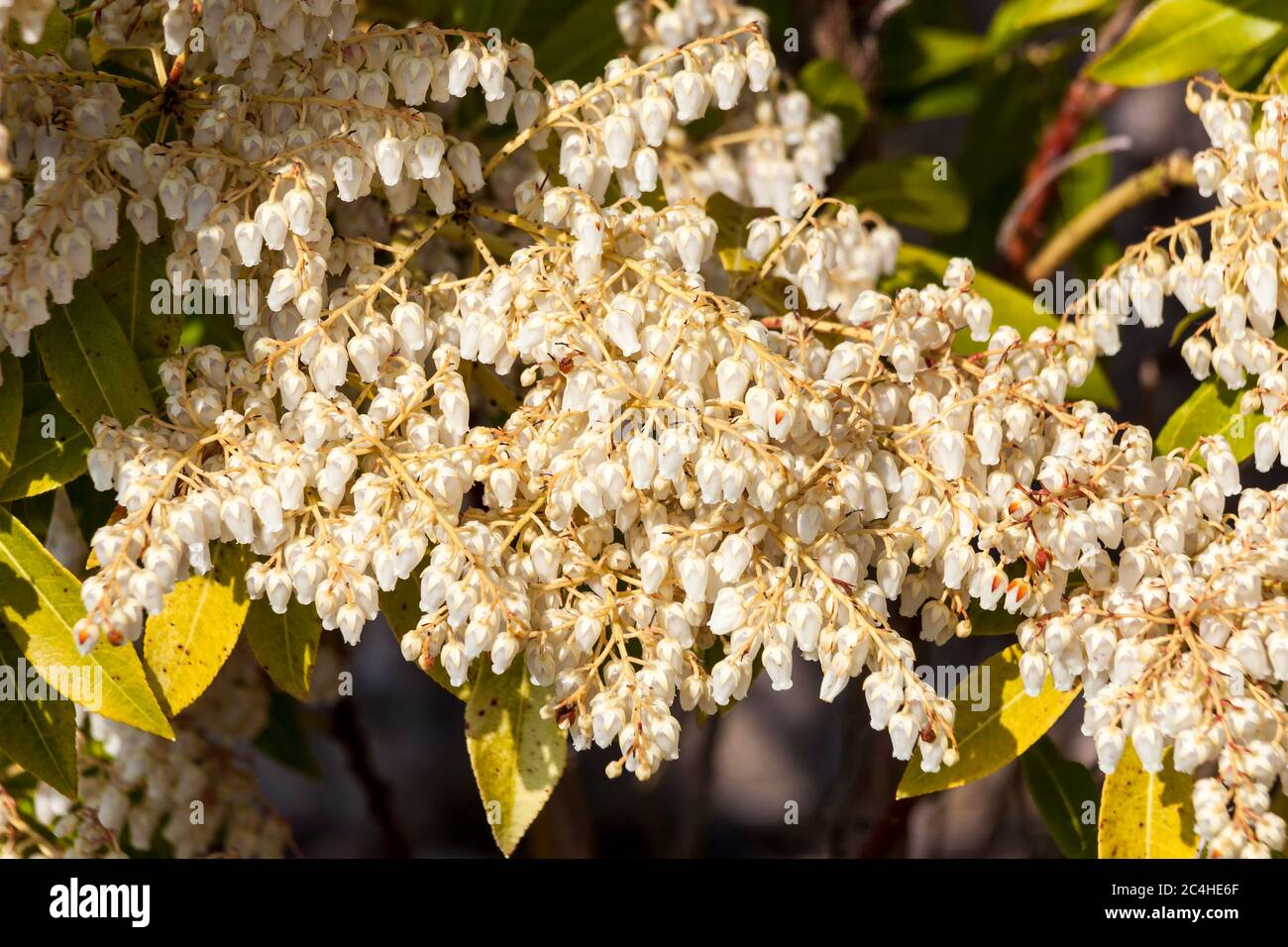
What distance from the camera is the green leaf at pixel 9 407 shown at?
917 mm

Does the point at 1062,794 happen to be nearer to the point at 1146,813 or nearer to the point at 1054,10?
the point at 1146,813

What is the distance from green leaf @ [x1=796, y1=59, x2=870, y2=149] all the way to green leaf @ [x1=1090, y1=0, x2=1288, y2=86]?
38cm

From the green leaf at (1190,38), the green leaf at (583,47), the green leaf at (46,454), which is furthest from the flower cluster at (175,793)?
the green leaf at (1190,38)

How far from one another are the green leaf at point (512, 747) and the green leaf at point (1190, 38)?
2.53 feet

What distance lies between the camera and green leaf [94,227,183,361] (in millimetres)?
969

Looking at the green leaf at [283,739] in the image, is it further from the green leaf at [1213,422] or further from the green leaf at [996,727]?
the green leaf at [1213,422]

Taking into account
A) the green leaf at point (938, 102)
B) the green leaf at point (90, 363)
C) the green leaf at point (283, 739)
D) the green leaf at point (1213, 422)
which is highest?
the green leaf at point (938, 102)

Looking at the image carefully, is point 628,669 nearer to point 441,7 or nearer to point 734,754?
point 441,7

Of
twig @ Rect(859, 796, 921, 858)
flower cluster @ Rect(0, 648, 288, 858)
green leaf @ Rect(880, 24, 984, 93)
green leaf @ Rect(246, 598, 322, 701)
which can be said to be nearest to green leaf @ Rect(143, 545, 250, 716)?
green leaf @ Rect(246, 598, 322, 701)

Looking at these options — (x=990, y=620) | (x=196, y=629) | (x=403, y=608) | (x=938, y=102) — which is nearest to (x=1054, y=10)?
(x=938, y=102)

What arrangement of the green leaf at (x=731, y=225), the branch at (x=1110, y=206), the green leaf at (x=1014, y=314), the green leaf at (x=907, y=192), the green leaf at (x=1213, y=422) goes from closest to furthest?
the green leaf at (x=1213, y=422)
the green leaf at (x=731, y=225)
the green leaf at (x=1014, y=314)
the branch at (x=1110, y=206)
the green leaf at (x=907, y=192)

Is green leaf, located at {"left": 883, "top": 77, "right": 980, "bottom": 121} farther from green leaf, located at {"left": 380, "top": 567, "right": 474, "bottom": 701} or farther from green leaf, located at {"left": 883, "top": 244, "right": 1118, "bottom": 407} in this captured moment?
green leaf, located at {"left": 380, "top": 567, "right": 474, "bottom": 701}

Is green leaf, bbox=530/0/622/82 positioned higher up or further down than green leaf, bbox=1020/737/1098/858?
higher up
